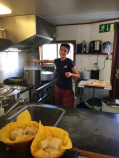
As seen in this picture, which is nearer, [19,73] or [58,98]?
[58,98]

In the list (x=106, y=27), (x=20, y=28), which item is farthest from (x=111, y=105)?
(x=20, y=28)

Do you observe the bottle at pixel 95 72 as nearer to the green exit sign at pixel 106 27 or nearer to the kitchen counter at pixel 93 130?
Result: the green exit sign at pixel 106 27

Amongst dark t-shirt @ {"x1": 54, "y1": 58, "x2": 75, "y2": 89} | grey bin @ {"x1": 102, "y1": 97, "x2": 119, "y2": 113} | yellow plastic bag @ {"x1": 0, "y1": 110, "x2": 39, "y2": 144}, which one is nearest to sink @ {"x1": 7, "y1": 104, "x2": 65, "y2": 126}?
yellow plastic bag @ {"x1": 0, "y1": 110, "x2": 39, "y2": 144}

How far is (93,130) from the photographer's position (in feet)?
3.03

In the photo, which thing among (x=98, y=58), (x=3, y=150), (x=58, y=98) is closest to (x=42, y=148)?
(x=3, y=150)

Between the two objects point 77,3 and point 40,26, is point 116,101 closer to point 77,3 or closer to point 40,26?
point 77,3

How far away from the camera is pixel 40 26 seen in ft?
7.47

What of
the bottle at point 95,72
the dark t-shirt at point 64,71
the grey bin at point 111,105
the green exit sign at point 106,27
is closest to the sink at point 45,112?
the dark t-shirt at point 64,71

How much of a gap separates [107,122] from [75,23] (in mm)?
2522

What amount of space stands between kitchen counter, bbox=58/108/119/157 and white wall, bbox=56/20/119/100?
1952mm

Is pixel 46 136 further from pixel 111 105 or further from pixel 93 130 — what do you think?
pixel 111 105

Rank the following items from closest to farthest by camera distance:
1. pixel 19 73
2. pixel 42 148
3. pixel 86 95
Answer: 1. pixel 42 148
2. pixel 19 73
3. pixel 86 95

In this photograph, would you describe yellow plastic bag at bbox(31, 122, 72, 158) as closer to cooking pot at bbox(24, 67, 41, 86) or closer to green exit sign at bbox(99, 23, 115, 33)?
cooking pot at bbox(24, 67, 41, 86)

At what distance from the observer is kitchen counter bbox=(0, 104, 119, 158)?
2.43 ft
